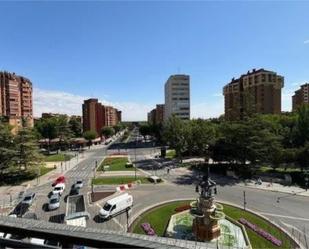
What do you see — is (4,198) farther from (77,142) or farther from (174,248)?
(77,142)

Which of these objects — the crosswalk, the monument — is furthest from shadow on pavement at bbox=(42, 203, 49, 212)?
the monument

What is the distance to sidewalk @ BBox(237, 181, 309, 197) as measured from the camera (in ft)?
102

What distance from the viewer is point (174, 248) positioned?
2182 mm

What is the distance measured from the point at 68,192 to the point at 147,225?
1508 cm

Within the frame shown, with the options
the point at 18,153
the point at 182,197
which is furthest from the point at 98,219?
the point at 18,153

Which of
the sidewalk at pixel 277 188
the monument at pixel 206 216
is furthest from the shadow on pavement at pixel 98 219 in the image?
the sidewalk at pixel 277 188

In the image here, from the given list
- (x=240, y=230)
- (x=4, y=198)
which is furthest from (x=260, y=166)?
(x=4, y=198)

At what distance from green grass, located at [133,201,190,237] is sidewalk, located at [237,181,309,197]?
1149cm

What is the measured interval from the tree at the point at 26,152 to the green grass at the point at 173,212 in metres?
24.8

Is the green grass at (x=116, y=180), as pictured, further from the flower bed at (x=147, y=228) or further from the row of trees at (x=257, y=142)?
the flower bed at (x=147, y=228)

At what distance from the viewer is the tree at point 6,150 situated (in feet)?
132

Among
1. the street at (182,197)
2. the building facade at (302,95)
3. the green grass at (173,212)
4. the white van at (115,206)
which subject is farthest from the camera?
the building facade at (302,95)

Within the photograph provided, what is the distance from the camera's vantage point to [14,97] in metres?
78.3

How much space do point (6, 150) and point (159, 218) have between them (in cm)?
2750
